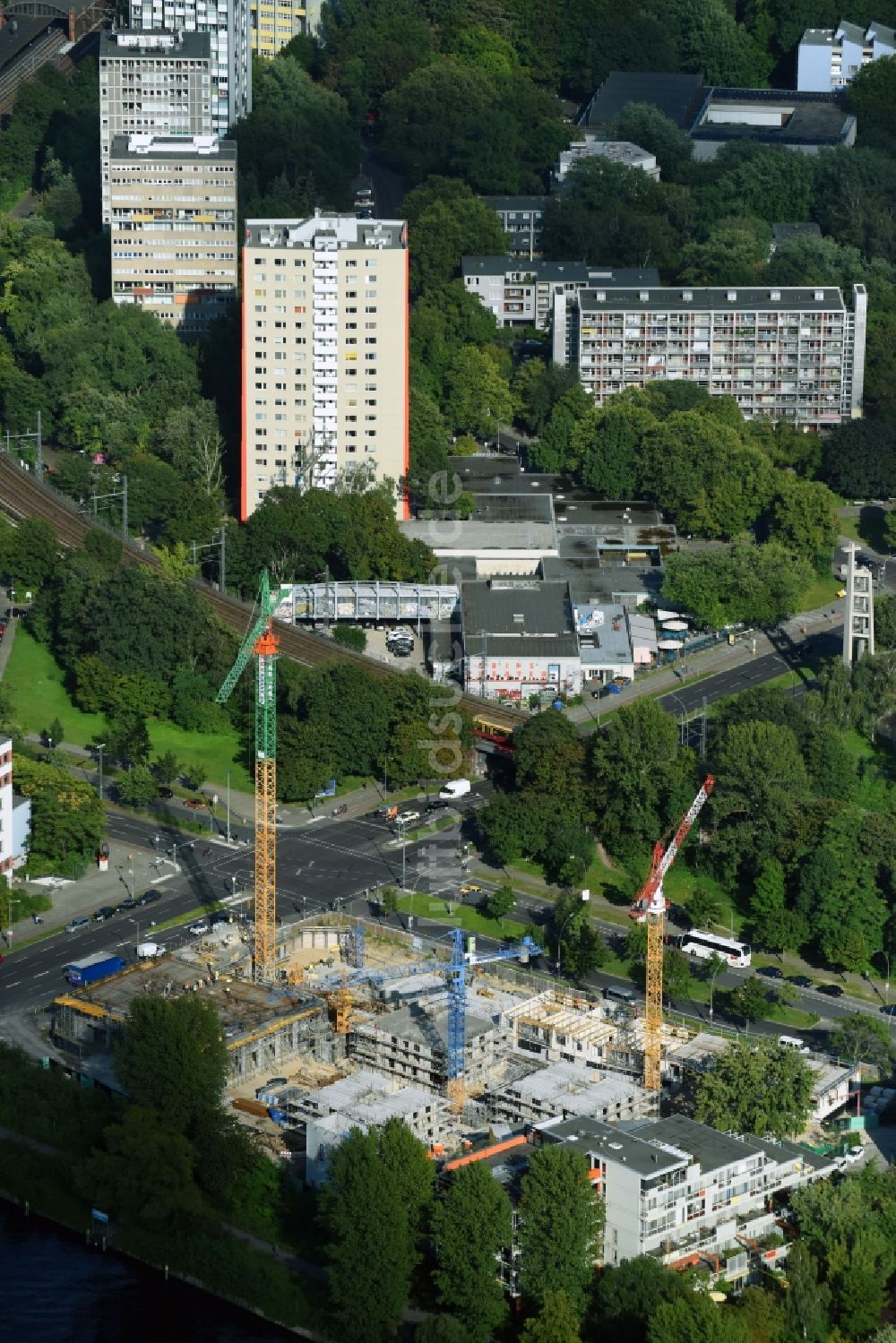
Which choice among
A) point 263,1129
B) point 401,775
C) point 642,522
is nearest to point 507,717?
point 401,775

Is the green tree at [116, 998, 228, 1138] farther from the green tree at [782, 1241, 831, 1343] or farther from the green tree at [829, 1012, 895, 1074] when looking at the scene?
the green tree at [829, 1012, 895, 1074]

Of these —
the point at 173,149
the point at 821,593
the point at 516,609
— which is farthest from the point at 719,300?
the point at 516,609

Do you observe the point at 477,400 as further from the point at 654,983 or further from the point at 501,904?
the point at 654,983

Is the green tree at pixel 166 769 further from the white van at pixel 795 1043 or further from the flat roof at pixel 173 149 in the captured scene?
the flat roof at pixel 173 149

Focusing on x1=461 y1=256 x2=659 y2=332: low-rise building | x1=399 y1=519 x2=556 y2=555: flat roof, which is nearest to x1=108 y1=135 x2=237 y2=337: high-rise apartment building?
x1=461 y1=256 x2=659 y2=332: low-rise building

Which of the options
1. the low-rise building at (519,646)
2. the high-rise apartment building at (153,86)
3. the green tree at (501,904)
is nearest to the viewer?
the green tree at (501,904)

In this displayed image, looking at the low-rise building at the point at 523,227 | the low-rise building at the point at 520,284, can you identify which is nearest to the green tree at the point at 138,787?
the low-rise building at the point at 520,284

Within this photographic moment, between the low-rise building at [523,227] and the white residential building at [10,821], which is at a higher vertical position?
the low-rise building at [523,227]
